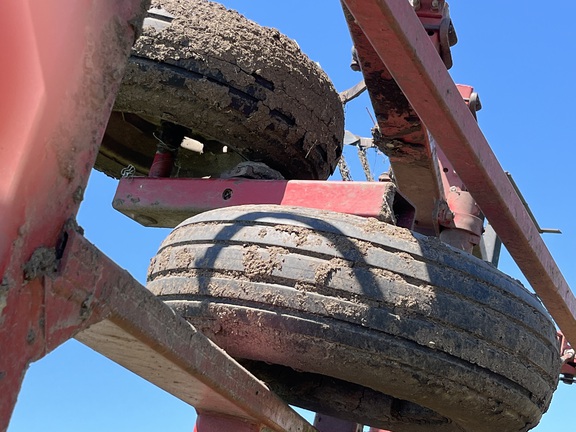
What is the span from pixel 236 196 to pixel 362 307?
77cm

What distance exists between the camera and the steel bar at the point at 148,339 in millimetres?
1072

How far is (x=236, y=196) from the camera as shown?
2.61 m

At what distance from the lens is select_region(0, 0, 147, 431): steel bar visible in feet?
3.13

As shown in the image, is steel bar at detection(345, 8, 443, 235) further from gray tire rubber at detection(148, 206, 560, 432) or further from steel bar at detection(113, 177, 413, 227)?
gray tire rubber at detection(148, 206, 560, 432)

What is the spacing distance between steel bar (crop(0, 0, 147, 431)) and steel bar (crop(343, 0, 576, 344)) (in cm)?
86

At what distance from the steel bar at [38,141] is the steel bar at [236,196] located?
1312mm

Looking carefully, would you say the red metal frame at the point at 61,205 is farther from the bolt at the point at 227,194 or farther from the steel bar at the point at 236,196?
the bolt at the point at 227,194

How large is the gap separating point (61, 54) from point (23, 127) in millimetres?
107

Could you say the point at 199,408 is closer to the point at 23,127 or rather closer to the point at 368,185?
the point at 368,185

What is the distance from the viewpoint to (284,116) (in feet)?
9.05

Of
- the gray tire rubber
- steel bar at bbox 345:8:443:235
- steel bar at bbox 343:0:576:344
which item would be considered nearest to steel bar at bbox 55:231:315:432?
the gray tire rubber

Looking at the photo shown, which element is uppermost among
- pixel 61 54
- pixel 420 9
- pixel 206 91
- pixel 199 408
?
pixel 420 9

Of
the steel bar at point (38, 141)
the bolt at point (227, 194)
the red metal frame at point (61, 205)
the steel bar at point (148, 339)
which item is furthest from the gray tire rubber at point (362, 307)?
the steel bar at point (38, 141)

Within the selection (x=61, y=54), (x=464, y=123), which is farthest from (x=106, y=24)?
(x=464, y=123)
